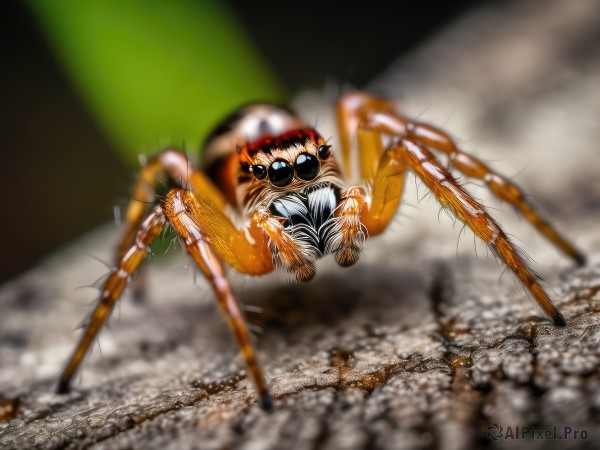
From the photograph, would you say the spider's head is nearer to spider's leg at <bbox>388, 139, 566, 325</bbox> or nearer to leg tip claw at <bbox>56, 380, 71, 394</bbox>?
spider's leg at <bbox>388, 139, 566, 325</bbox>

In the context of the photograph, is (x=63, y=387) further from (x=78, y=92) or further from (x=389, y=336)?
(x=78, y=92)

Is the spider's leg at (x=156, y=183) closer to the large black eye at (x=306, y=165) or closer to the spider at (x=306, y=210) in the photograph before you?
the spider at (x=306, y=210)

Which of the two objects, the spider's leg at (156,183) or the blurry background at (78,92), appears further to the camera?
the blurry background at (78,92)

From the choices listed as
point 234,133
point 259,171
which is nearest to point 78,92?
point 234,133

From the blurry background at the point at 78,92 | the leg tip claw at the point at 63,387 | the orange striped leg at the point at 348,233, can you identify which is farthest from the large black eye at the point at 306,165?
the blurry background at the point at 78,92

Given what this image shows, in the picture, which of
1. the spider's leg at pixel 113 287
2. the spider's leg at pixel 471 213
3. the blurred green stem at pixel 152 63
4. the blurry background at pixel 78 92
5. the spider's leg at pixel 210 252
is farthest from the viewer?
the blurry background at pixel 78 92
